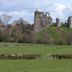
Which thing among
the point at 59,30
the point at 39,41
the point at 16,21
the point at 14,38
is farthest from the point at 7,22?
the point at 39,41

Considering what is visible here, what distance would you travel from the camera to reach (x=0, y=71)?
22.4 metres

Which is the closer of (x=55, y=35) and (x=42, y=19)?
(x=55, y=35)

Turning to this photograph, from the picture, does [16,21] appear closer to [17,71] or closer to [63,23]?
[63,23]

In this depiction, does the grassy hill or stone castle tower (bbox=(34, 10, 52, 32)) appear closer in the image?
the grassy hill

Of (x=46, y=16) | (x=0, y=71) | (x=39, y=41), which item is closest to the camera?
(x=0, y=71)

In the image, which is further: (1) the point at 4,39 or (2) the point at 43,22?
(2) the point at 43,22

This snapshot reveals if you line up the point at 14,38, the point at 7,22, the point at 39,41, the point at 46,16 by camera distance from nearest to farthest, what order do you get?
the point at 39,41, the point at 14,38, the point at 7,22, the point at 46,16

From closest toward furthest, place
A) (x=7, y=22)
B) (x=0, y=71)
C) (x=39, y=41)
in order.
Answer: (x=0, y=71), (x=39, y=41), (x=7, y=22)

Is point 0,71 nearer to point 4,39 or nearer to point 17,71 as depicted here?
point 17,71

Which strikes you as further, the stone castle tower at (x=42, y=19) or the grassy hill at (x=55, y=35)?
the stone castle tower at (x=42, y=19)

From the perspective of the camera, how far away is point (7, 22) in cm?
13375

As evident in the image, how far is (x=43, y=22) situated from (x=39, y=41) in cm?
6901

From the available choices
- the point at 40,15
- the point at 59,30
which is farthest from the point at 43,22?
the point at 59,30

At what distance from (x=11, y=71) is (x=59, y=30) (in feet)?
369
